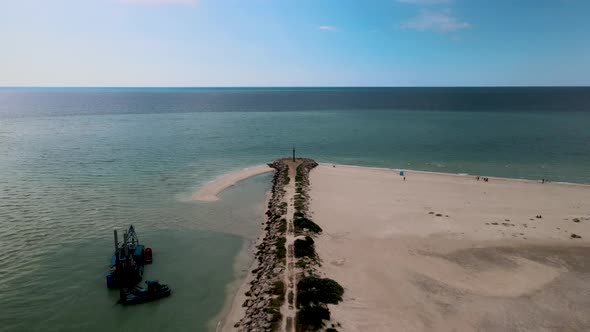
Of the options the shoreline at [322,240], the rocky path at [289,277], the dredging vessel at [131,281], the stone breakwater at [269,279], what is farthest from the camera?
the dredging vessel at [131,281]

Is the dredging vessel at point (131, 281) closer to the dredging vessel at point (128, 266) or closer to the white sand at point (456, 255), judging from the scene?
the dredging vessel at point (128, 266)

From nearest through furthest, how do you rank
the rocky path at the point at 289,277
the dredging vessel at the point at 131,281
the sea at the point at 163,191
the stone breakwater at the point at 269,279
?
the rocky path at the point at 289,277 < the stone breakwater at the point at 269,279 < the dredging vessel at the point at 131,281 < the sea at the point at 163,191

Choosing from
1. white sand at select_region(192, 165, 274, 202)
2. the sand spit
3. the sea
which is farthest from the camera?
white sand at select_region(192, 165, 274, 202)

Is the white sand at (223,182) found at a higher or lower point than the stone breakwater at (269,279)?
higher

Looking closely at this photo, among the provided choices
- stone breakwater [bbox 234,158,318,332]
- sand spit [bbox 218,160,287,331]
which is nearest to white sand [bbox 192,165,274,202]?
stone breakwater [bbox 234,158,318,332]

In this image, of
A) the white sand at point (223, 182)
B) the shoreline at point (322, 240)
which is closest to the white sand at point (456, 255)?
the shoreline at point (322, 240)

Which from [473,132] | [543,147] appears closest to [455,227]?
[543,147]

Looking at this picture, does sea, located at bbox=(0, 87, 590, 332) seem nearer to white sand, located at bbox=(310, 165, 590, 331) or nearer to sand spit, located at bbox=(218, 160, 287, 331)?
sand spit, located at bbox=(218, 160, 287, 331)
